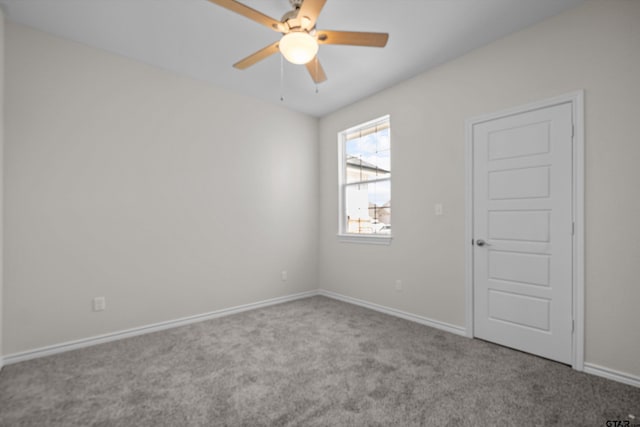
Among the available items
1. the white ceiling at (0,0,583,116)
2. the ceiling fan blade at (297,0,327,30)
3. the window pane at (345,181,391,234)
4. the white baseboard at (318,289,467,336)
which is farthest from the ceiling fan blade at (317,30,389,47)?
Answer: the white baseboard at (318,289,467,336)

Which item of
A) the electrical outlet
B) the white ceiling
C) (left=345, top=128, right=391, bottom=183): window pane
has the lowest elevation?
the electrical outlet

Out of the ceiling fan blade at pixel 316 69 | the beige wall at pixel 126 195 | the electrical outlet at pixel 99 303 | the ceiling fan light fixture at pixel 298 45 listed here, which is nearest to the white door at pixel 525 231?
the ceiling fan blade at pixel 316 69

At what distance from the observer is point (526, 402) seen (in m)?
1.84

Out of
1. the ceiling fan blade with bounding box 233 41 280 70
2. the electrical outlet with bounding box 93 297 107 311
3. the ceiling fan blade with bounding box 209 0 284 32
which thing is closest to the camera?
the ceiling fan blade with bounding box 209 0 284 32

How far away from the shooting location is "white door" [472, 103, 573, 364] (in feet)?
7.61

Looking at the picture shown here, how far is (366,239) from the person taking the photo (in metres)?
3.92

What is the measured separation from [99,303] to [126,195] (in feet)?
3.36

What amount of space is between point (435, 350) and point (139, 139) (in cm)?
341

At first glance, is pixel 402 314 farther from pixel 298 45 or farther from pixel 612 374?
pixel 298 45

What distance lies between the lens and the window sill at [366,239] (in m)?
3.67

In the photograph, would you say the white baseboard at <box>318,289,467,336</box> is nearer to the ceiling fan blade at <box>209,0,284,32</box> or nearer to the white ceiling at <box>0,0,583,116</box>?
the white ceiling at <box>0,0,583,116</box>

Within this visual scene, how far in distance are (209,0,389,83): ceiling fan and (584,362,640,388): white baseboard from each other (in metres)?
2.72

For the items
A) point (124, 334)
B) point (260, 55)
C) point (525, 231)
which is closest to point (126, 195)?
point (124, 334)

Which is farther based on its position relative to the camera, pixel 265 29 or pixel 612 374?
pixel 265 29
